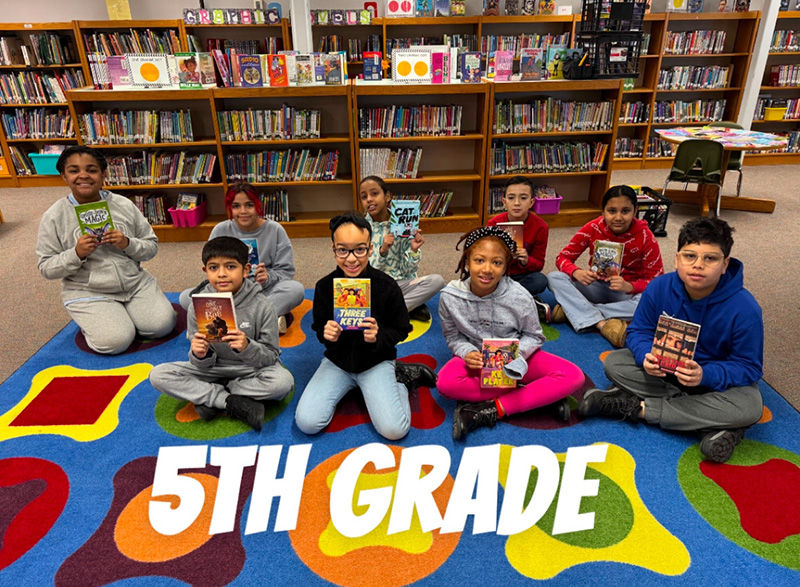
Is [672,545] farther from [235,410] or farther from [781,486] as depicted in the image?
[235,410]

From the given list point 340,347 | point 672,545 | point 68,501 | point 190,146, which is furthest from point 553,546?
point 190,146

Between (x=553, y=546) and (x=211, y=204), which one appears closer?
(x=553, y=546)

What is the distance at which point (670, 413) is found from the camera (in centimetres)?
225

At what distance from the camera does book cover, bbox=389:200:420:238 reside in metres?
3.07

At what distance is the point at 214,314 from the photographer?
2150 mm

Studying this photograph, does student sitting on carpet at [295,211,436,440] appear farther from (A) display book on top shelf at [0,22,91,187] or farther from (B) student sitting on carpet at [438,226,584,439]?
(A) display book on top shelf at [0,22,91,187]

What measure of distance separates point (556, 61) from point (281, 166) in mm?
2700

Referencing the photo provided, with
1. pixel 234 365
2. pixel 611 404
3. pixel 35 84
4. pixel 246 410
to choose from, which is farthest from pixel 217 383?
pixel 35 84

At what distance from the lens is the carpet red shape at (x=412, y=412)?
239 cm

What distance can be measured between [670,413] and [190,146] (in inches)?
181

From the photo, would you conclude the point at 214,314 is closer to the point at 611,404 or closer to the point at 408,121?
the point at 611,404

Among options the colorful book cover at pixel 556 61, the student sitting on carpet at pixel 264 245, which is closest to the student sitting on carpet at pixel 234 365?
the student sitting on carpet at pixel 264 245

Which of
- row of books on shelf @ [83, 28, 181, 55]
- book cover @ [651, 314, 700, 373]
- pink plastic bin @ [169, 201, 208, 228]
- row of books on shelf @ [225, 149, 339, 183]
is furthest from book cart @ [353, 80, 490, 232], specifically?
row of books on shelf @ [83, 28, 181, 55]

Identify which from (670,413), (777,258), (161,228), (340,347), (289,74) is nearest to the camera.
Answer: (670,413)
